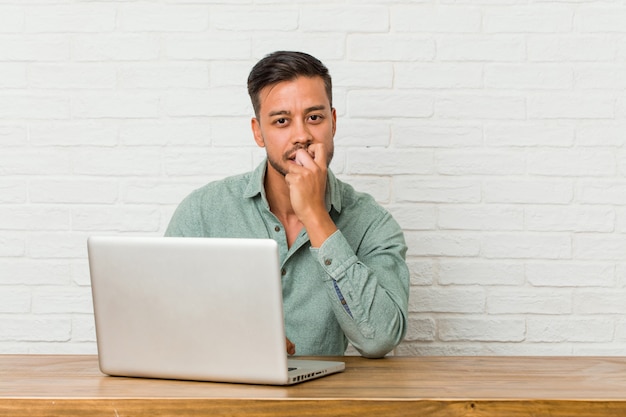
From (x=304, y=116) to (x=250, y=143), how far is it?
0.49m

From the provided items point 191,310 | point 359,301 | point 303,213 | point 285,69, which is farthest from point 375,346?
point 285,69

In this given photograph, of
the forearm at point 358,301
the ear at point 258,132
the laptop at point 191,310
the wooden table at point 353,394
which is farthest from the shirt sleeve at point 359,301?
the ear at point 258,132

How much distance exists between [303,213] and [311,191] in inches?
2.6

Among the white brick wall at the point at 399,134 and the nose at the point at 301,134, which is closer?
the nose at the point at 301,134

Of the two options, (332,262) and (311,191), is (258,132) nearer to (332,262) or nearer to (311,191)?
(311,191)

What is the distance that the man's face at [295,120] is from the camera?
79.7 inches

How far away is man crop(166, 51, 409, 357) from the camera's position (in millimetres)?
1825

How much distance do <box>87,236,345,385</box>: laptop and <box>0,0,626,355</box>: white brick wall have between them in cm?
109

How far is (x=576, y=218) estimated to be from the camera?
2.52 metres

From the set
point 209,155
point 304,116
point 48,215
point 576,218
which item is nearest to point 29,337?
point 48,215

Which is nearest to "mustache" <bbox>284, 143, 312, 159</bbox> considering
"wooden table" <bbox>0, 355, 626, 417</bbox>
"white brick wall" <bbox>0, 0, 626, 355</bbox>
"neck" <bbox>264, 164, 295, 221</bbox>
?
"neck" <bbox>264, 164, 295, 221</bbox>

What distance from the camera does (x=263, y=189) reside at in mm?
2133

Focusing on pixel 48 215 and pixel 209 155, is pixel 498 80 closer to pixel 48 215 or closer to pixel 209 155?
pixel 209 155

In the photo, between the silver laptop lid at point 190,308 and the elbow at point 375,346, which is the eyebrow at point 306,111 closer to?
the elbow at point 375,346
